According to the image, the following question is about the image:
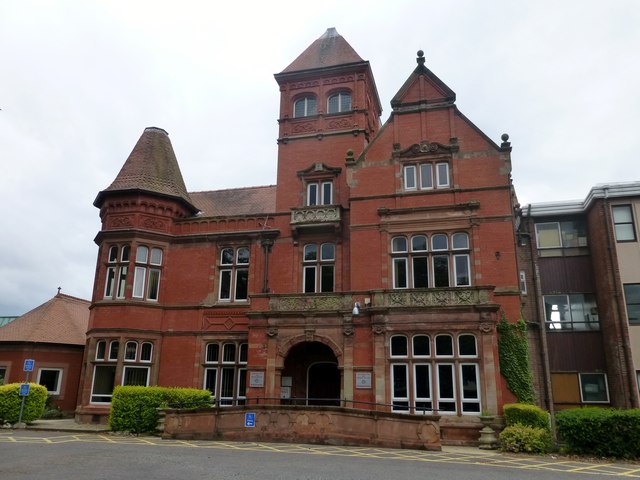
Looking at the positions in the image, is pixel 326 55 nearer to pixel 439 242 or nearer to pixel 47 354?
pixel 439 242

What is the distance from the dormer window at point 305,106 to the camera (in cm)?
2816

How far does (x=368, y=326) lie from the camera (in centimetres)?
2073

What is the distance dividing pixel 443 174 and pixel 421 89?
4.42 m

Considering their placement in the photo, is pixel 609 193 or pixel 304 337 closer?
pixel 304 337

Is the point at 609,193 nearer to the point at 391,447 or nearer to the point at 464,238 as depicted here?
the point at 464,238

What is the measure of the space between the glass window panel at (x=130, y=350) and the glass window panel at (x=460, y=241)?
15.1 metres

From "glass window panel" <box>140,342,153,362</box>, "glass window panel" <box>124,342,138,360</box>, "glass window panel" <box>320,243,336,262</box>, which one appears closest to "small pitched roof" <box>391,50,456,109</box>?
"glass window panel" <box>320,243,336,262</box>

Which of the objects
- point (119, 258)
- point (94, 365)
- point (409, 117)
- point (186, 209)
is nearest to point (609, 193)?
point (409, 117)

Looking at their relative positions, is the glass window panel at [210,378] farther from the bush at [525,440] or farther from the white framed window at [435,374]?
the bush at [525,440]

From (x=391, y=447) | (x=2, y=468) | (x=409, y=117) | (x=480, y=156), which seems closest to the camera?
(x=2, y=468)

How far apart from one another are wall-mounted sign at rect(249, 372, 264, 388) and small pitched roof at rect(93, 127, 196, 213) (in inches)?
407

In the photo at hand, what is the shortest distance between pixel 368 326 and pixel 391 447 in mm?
5324

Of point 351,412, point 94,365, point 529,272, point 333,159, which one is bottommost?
point 351,412

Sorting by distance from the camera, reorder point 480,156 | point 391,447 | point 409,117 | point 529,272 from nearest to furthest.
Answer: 1. point 391,447
2. point 480,156
3. point 409,117
4. point 529,272
